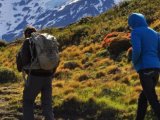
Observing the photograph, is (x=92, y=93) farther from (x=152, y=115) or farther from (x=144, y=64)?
(x=144, y=64)

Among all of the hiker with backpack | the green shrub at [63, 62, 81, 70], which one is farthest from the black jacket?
the green shrub at [63, 62, 81, 70]

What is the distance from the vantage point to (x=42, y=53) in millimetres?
11109

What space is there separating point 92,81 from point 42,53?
26.8 feet

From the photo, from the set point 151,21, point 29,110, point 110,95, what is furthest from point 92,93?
point 151,21

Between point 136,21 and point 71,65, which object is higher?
point 136,21

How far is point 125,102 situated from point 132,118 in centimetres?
155

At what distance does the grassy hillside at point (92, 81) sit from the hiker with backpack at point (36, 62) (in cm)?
270

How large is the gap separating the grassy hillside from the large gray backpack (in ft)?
9.67

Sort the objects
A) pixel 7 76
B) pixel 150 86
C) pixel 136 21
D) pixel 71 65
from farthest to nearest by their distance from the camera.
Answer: pixel 71 65
pixel 7 76
pixel 136 21
pixel 150 86

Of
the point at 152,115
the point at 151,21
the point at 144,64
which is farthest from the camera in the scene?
the point at 151,21

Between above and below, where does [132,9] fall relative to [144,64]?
below

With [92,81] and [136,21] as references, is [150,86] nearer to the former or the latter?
[136,21]

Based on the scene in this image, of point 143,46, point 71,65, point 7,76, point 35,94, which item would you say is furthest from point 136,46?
point 71,65

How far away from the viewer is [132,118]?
1323 centimetres
